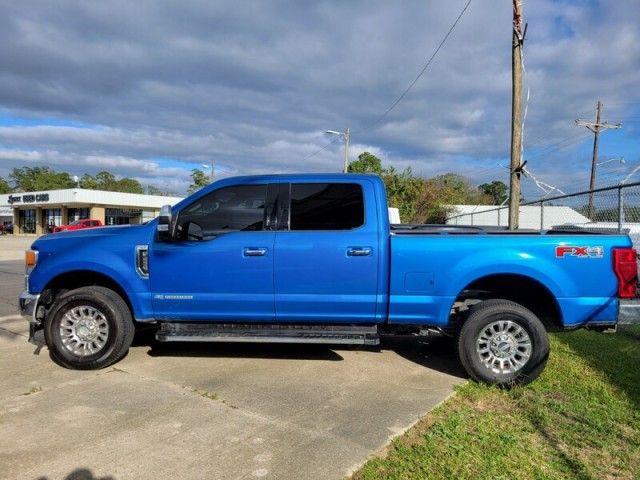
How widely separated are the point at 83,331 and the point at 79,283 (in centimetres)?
63

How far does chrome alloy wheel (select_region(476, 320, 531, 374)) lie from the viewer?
16.5 feet

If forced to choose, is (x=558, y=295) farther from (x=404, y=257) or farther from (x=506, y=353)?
(x=404, y=257)

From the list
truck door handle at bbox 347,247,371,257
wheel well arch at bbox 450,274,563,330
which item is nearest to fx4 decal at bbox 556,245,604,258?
wheel well arch at bbox 450,274,563,330

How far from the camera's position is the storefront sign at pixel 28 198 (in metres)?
53.1

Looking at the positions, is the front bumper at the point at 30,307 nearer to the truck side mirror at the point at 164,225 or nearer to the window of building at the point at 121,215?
the truck side mirror at the point at 164,225

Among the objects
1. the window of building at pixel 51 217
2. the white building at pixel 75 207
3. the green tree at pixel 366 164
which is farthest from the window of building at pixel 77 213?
the green tree at pixel 366 164

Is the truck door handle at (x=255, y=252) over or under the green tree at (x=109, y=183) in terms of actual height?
under

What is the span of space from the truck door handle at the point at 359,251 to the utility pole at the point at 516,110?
5.65 metres

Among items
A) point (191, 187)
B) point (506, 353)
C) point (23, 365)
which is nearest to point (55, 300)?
point (23, 365)

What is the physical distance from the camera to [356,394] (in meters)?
4.83

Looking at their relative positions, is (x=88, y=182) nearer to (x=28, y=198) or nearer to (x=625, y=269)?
(x=28, y=198)

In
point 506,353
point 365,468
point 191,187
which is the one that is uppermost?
point 191,187

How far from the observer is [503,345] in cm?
Result: 505

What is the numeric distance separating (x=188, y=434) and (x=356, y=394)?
161 centimetres
